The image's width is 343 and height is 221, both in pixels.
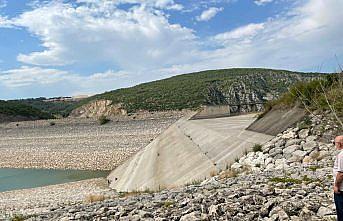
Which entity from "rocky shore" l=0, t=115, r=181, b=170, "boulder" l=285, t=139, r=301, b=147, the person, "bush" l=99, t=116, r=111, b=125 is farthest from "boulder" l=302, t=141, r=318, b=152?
"bush" l=99, t=116, r=111, b=125

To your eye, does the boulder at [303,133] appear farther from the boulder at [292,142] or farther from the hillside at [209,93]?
the hillside at [209,93]

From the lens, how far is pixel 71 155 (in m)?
34.5

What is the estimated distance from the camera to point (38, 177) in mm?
30312

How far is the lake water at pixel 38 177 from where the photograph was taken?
26.9 m

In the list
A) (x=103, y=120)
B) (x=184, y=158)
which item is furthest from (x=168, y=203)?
(x=103, y=120)

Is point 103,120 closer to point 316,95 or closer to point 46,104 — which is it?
point 316,95

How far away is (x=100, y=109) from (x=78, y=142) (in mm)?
40292

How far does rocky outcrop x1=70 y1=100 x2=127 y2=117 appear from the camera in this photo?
6659 cm

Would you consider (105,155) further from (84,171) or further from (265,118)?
(265,118)

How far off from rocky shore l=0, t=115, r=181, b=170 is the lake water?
1.16m

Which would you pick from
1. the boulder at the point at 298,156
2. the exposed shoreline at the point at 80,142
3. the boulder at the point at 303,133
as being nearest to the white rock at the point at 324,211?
the boulder at the point at 298,156

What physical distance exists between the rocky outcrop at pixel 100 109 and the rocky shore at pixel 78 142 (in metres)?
21.9

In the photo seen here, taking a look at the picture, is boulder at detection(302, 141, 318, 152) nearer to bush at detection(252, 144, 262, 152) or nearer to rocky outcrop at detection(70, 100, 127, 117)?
bush at detection(252, 144, 262, 152)

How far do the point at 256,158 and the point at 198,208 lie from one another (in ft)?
19.3
